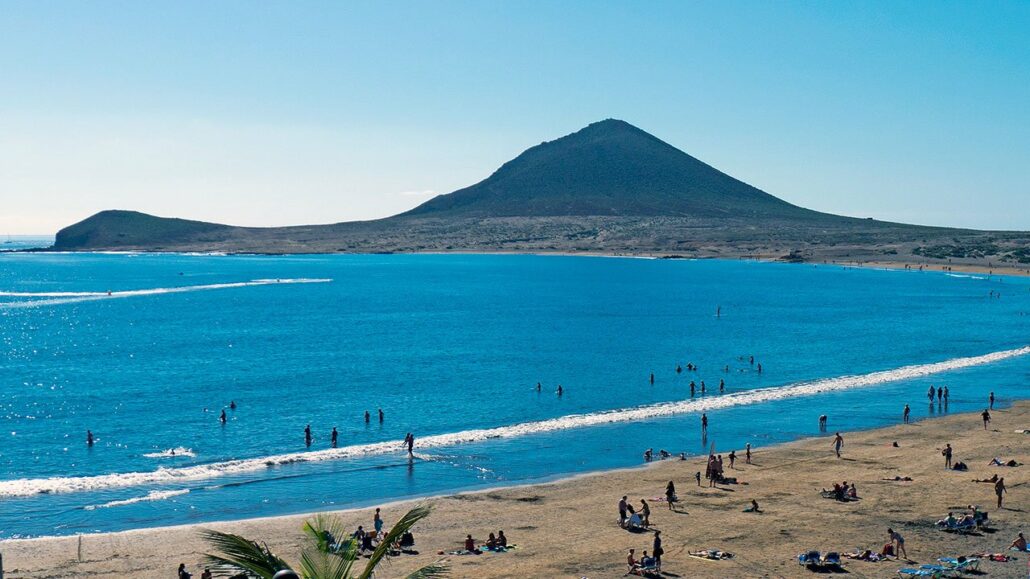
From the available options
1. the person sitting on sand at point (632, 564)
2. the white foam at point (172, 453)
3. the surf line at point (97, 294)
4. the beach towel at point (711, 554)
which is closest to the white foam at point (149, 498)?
the white foam at point (172, 453)

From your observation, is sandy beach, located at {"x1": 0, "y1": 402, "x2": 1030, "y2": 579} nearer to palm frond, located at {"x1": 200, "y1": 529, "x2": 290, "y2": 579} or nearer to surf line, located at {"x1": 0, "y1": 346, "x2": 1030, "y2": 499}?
surf line, located at {"x1": 0, "y1": 346, "x2": 1030, "y2": 499}

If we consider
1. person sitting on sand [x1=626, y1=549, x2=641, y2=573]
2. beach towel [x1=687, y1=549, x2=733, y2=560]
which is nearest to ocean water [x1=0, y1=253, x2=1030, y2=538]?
beach towel [x1=687, y1=549, x2=733, y2=560]

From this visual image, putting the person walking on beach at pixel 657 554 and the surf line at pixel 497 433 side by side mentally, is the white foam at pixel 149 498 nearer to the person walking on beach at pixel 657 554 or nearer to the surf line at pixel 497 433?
the surf line at pixel 497 433

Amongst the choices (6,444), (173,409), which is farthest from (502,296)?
(6,444)

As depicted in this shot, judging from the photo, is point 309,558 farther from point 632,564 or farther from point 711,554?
point 711,554

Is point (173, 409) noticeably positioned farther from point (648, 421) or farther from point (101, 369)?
point (648, 421)

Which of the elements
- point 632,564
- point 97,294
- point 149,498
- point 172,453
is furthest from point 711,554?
point 97,294
